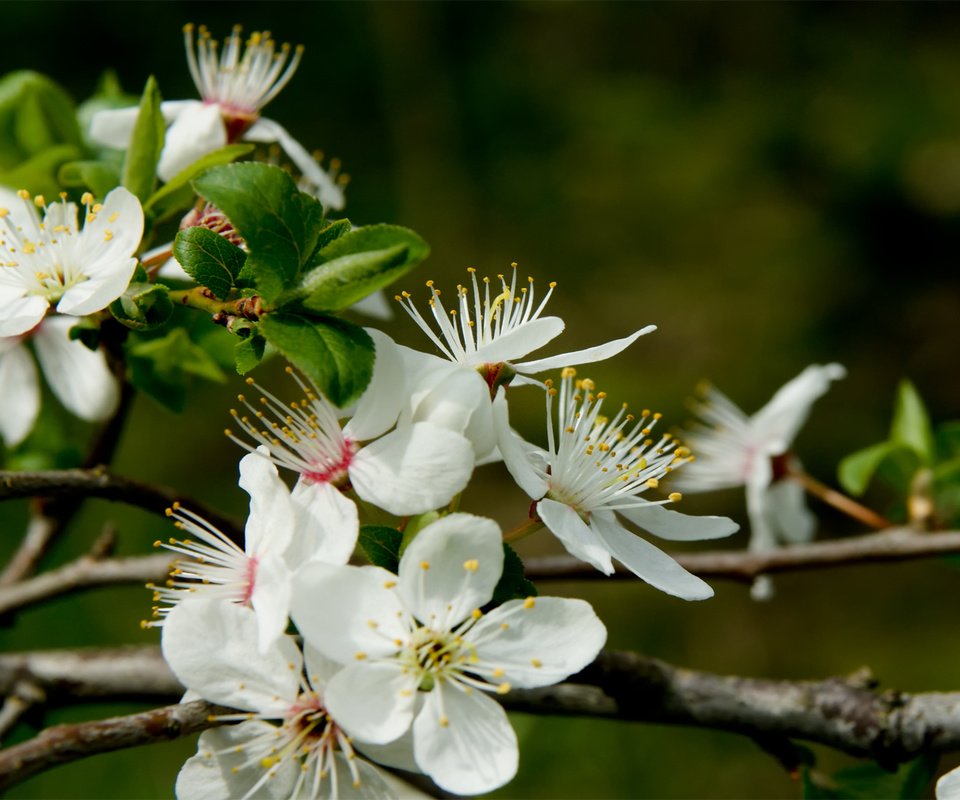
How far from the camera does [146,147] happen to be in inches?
29.0

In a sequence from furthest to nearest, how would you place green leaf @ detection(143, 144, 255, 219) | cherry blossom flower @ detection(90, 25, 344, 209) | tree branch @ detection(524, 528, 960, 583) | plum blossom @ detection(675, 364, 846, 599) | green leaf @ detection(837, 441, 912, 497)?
1. plum blossom @ detection(675, 364, 846, 599)
2. green leaf @ detection(837, 441, 912, 497)
3. tree branch @ detection(524, 528, 960, 583)
4. cherry blossom flower @ detection(90, 25, 344, 209)
5. green leaf @ detection(143, 144, 255, 219)

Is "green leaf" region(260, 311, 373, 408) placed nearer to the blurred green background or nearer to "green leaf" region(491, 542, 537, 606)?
"green leaf" region(491, 542, 537, 606)

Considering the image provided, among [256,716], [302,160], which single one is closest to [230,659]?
[256,716]

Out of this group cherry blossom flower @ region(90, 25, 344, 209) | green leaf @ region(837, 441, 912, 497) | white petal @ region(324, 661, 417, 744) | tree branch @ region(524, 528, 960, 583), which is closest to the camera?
white petal @ region(324, 661, 417, 744)

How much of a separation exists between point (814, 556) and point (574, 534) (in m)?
0.46

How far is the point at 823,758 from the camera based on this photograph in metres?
1.95

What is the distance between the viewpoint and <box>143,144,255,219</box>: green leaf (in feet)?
2.35

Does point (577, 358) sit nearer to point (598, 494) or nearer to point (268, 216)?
point (598, 494)

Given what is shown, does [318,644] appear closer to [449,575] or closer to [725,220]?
[449,575]

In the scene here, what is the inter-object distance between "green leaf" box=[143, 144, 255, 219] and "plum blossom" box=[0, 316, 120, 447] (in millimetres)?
191

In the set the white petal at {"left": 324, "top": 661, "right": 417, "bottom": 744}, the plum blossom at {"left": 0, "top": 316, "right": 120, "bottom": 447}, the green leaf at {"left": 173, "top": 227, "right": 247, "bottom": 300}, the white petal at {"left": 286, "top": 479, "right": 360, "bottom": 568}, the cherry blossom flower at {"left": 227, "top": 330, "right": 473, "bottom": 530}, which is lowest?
the plum blossom at {"left": 0, "top": 316, "right": 120, "bottom": 447}

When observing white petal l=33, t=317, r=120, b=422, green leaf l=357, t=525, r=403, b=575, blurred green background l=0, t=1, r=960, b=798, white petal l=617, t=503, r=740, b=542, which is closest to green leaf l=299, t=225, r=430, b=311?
green leaf l=357, t=525, r=403, b=575

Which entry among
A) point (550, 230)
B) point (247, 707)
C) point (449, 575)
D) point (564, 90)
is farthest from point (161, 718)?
point (564, 90)

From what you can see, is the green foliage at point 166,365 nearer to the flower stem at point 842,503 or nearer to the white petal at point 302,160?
the white petal at point 302,160
